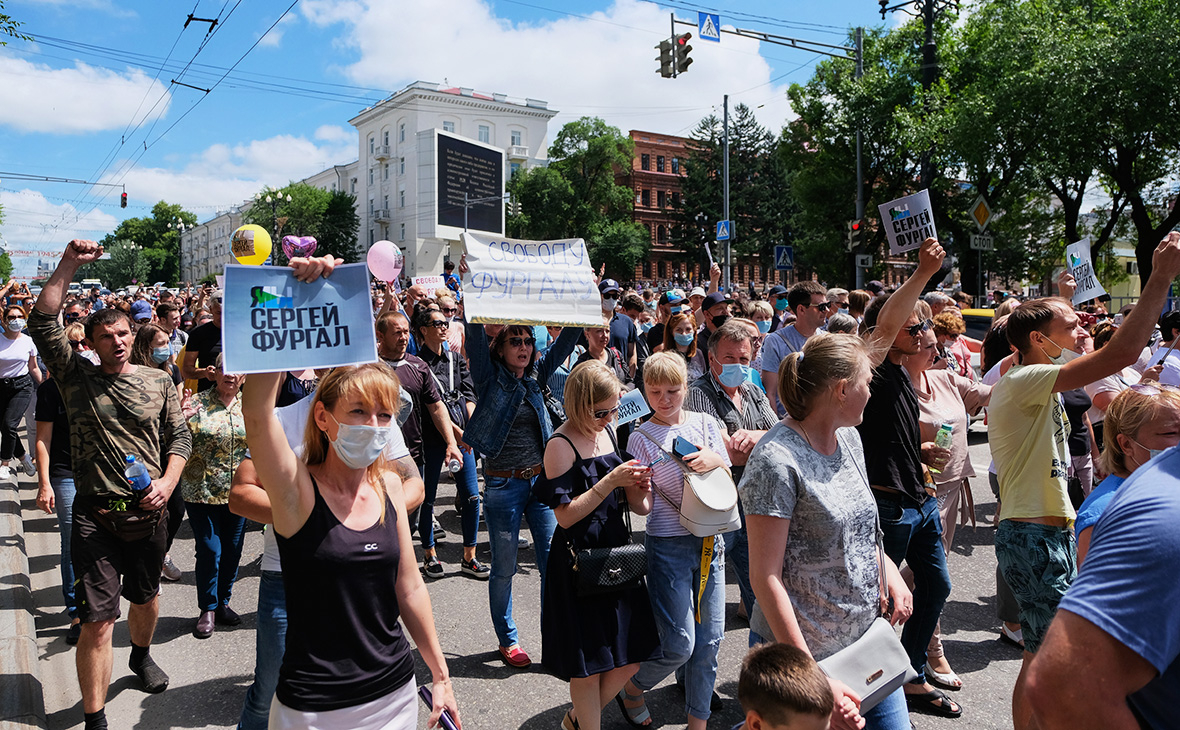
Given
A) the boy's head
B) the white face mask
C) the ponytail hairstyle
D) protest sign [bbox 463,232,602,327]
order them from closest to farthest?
the boy's head < the white face mask < the ponytail hairstyle < protest sign [bbox 463,232,602,327]

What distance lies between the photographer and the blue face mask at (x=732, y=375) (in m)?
4.57

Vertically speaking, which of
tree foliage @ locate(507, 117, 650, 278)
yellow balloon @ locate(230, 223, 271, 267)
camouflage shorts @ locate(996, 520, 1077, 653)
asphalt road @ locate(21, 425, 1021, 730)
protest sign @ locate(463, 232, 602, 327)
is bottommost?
asphalt road @ locate(21, 425, 1021, 730)

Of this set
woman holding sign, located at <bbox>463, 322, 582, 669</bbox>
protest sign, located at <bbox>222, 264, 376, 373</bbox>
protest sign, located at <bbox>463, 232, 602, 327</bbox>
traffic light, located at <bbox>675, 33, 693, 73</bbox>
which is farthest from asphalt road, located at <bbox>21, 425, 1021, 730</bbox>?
traffic light, located at <bbox>675, 33, 693, 73</bbox>

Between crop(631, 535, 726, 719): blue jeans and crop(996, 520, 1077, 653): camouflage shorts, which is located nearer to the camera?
crop(996, 520, 1077, 653): camouflage shorts

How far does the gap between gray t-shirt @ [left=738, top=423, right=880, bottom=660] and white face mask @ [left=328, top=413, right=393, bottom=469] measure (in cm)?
120

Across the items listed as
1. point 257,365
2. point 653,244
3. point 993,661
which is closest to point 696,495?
point 257,365

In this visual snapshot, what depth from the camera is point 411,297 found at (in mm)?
11188

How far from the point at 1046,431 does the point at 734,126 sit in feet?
207

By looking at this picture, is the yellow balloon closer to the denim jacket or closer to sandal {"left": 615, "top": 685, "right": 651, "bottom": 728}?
the denim jacket

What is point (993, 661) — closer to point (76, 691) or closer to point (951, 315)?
point (951, 315)

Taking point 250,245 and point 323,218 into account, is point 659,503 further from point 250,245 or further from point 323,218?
point 323,218

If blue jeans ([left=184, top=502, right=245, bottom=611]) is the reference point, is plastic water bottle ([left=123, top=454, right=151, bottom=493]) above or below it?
above

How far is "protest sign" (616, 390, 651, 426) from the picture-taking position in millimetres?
3752

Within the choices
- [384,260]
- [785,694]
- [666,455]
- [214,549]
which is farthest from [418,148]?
[785,694]
